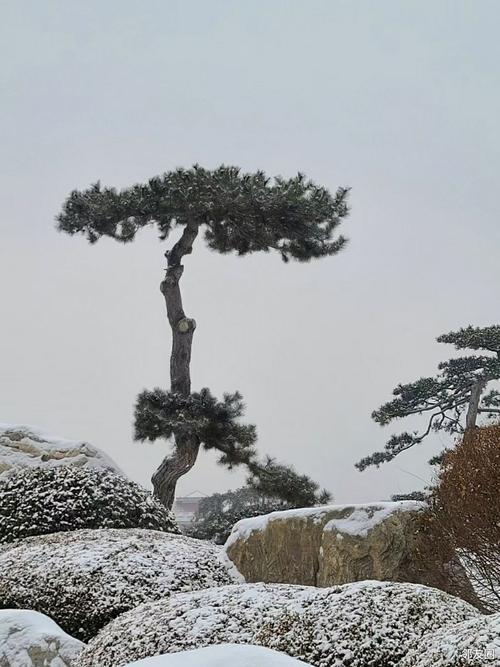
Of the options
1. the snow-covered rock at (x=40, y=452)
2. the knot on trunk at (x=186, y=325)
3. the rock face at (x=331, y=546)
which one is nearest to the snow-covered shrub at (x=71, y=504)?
the rock face at (x=331, y=546)

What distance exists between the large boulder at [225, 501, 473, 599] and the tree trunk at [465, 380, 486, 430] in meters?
8.03

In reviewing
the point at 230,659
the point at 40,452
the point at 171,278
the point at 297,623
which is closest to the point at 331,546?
the point at 297,623

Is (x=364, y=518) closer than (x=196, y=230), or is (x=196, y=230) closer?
(x=364, y=518)

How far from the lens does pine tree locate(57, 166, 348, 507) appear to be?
12.8 m

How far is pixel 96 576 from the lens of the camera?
16.0 feet

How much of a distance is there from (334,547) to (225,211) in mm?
7858

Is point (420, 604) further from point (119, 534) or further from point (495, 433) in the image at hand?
point (495, 433)

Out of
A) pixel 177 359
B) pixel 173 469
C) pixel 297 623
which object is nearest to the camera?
pixel 297 623

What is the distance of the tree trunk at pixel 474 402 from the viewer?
14.6m

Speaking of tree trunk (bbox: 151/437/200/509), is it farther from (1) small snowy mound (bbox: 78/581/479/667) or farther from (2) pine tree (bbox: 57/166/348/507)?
(1) small snowy mound (bbox: 78/581/479/667)

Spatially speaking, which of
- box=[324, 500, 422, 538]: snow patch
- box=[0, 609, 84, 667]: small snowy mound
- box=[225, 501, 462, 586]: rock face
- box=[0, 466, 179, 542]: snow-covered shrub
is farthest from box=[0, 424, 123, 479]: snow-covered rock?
box=[0, 609, 84, 667]: small snowy mound

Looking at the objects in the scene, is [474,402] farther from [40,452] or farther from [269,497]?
[40,452]

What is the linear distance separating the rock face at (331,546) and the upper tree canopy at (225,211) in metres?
7.19

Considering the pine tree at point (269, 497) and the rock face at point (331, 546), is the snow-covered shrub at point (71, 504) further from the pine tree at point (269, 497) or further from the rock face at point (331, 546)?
the pine tree at point (269, 497)
